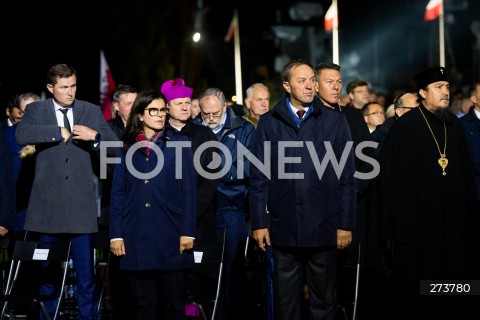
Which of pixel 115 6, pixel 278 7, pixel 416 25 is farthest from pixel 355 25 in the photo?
pixel 115 6

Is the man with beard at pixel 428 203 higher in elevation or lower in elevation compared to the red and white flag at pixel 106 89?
lower

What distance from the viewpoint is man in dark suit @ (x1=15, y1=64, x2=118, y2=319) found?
912 cm

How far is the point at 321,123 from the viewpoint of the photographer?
8375 mm

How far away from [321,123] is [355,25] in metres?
58.3

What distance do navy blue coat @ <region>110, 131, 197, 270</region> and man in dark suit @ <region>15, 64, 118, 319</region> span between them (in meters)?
1.00

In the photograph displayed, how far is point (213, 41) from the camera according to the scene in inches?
2420

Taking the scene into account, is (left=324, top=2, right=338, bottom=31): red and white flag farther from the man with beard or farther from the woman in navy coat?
the woman in navy coat

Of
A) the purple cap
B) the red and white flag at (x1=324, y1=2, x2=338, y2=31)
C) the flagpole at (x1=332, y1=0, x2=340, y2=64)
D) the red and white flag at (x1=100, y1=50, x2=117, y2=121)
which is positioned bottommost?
the purple cap

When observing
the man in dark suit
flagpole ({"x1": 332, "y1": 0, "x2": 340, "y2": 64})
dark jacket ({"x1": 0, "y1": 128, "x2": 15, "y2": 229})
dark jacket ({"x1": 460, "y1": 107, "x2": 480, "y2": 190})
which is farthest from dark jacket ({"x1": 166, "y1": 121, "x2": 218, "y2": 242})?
flagpole ({"x1": 332, "y1": 0, "x2": 340, "y2": 64})

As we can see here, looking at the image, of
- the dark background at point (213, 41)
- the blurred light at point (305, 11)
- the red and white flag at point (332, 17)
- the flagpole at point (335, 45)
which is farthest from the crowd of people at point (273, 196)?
the blurred light at point (305, 11)

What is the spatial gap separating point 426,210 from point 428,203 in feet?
0.24

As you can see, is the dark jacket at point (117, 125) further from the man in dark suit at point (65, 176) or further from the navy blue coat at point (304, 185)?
the navy blue coat at point (304, 185)

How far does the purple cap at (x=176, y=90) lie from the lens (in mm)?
9859

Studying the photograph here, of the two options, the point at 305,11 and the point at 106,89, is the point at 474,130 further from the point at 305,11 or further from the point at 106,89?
the point at 305,11
